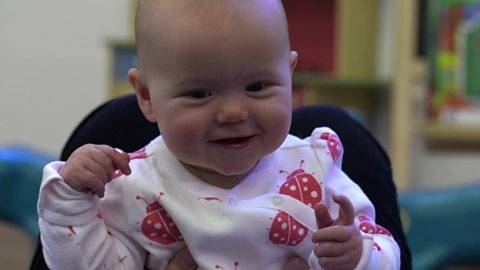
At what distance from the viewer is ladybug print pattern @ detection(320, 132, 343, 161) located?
0.86 meters

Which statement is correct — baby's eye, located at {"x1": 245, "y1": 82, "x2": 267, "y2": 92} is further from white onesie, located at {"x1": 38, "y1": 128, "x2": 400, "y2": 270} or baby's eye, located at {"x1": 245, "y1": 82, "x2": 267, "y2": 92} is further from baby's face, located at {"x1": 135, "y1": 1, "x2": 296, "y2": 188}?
white onesie, located at {"x1": 38, "y1": 128, "x2": 400, "y2": 270}

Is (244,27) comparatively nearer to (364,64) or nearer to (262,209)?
(262,209)

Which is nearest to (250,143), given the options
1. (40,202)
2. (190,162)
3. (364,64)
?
(190,162)

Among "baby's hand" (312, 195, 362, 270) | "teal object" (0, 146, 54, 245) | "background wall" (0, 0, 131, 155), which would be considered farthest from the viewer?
"background wall" (0, 0, 131, 155)

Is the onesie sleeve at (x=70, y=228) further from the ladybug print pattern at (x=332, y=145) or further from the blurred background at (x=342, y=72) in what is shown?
the blurred background at (x=342, y=72)

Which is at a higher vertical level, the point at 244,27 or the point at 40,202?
the point at 244,27

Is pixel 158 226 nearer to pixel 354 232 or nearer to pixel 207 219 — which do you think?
pixel 207 219

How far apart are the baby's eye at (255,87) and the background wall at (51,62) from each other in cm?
250

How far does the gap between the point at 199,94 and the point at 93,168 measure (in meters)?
0.14

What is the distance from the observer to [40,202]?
2.39ft

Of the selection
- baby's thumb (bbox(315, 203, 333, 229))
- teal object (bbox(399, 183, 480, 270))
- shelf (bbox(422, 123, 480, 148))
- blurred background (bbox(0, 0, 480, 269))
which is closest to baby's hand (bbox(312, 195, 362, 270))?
baby's thumb (bbox(315, 203, 333, 229))

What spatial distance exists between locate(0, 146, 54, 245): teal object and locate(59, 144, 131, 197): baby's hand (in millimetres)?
1315

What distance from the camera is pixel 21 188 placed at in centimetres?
202

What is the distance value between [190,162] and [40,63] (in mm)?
2591
